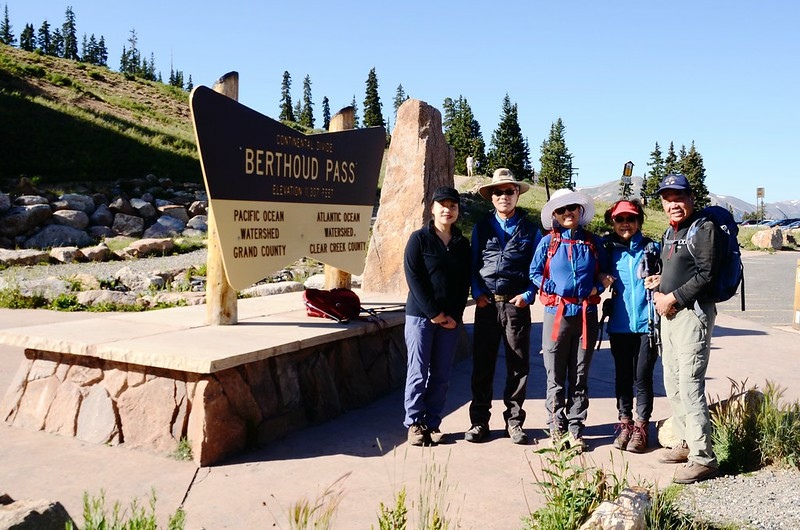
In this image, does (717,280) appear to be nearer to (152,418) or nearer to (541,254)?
(541,254)

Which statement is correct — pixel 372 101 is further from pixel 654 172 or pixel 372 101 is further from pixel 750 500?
pixel 750 500

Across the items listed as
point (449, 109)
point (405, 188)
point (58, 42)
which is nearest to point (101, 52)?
point (58, 42)

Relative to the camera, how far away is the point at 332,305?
5812 millimetres

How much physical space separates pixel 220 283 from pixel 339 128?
2.45 metres

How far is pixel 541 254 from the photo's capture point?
177 inches

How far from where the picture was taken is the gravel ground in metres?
3.30

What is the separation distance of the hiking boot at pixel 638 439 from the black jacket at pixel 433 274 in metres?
1.38

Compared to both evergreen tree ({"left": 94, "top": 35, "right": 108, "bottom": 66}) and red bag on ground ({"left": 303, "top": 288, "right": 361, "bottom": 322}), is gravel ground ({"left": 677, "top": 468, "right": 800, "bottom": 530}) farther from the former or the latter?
evergreen tree ({"left": 94, "top": 35, "right": 108, "bottom": 66})

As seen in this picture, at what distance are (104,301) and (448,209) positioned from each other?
7214 millimetres

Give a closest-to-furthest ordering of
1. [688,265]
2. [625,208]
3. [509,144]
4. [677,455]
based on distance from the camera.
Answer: [688,265], [677,455], [625,208], [509,144]

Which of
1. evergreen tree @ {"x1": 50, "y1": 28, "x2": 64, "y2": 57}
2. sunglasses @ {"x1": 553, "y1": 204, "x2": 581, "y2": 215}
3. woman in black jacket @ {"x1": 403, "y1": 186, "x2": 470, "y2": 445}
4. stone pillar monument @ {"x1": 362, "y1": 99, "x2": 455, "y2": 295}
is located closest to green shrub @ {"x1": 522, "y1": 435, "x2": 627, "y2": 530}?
woman in black jacket @ {"x1": 403, "y1": 186, "x2": 470, "y2": 445}

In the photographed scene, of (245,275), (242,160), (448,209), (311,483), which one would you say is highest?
(242,160)

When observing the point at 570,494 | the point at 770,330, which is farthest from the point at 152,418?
the point at 770,330

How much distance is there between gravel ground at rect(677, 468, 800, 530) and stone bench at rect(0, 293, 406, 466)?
262 centimetres
